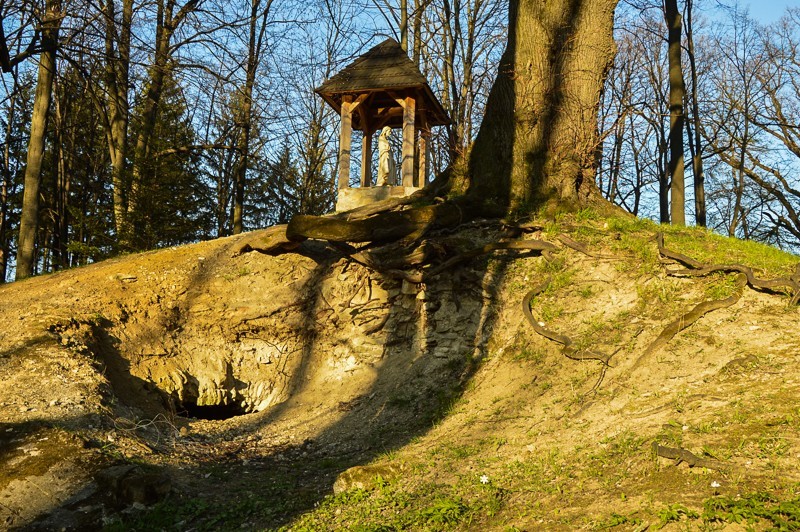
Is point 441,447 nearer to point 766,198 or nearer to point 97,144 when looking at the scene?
point 97,144

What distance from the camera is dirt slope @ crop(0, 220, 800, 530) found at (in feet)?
14.3

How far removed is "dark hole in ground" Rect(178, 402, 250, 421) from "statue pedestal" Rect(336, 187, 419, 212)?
16.2ft

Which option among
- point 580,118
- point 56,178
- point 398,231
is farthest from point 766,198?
point 56,178

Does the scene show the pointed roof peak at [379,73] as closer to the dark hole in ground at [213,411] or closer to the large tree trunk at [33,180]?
the large tree trunk at [33,180]

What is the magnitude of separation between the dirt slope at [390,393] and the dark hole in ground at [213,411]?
5 cm

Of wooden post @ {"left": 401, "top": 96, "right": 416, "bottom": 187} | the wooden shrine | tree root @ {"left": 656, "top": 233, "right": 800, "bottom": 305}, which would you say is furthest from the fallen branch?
wooden post @ {"left": 401, "top": 96, "right": 416, "bottom": 187}

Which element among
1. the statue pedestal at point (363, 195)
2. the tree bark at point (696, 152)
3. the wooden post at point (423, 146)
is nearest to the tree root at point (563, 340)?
the statue pedestal at point (363, 195)

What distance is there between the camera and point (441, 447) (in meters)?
5.76

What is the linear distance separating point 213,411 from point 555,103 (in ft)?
21.9

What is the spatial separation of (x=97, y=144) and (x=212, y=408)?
16.2 meters

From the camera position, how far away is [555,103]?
8.79 m

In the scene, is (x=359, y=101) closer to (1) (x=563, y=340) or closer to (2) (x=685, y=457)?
(1) (x=563, y=340)

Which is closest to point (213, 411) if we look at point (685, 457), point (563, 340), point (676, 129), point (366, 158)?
point (563, 340)

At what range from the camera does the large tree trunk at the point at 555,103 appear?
8.74 m
